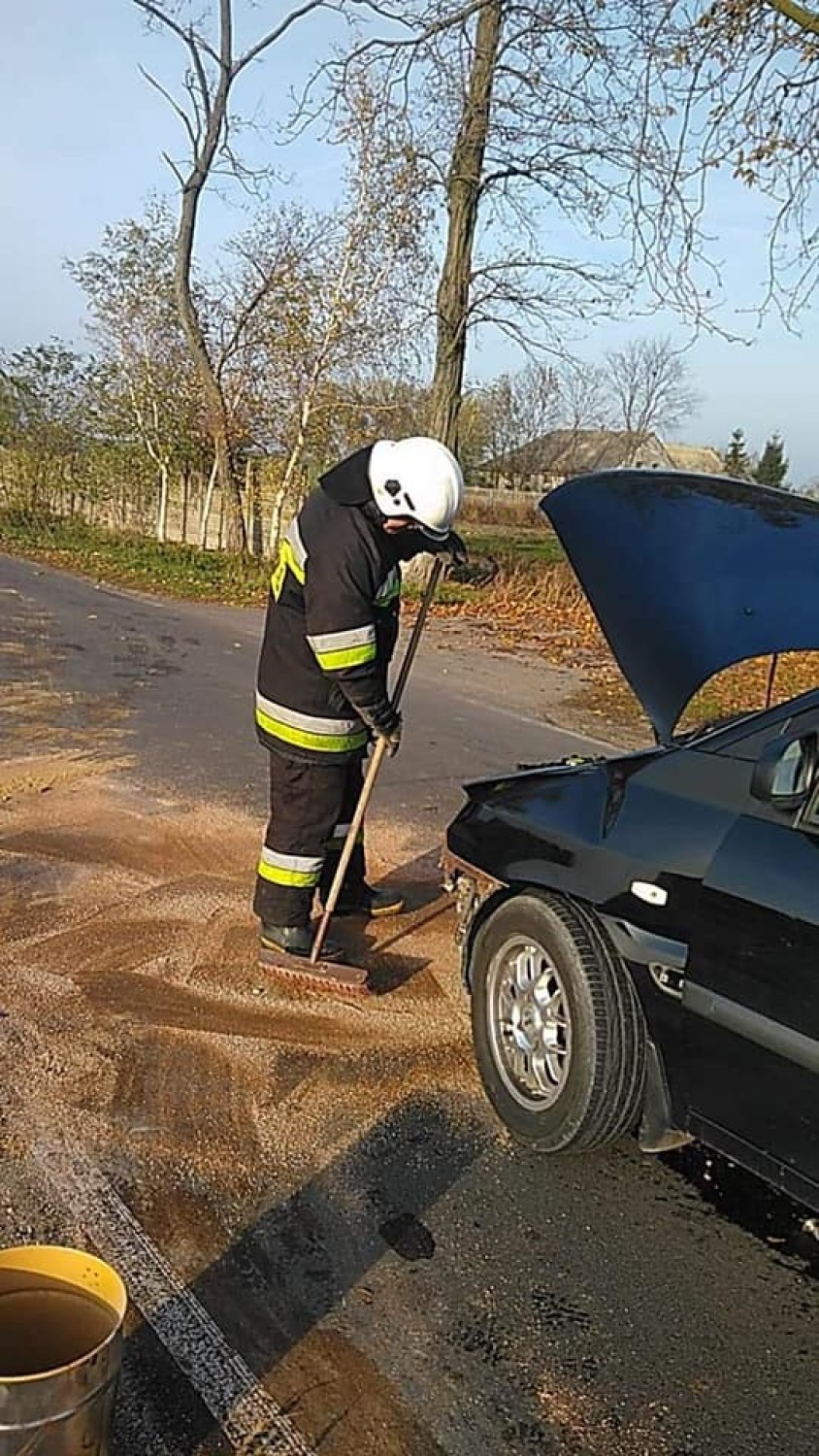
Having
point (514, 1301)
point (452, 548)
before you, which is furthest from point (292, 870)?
point (514, 1301)

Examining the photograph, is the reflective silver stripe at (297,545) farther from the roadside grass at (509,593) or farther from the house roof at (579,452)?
the house roof at (579,452)

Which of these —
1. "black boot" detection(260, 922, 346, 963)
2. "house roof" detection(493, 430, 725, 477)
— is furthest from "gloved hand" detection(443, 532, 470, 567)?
"house roof" detection(493, 430, 725, 477)

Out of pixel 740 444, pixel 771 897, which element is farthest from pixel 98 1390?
pixel 740 444

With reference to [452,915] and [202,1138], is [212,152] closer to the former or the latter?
[452,915]

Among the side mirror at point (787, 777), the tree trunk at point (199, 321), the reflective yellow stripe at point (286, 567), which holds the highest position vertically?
the tree trunk at point (199, 321)

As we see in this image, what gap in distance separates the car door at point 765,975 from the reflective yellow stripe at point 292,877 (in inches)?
78.1

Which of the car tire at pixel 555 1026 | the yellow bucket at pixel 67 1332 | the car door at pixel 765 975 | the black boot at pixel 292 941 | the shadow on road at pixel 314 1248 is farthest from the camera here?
the black boot at pixel 292 941

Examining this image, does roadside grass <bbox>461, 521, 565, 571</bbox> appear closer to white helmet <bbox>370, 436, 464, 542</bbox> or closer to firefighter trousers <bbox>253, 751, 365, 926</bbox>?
firefighter trousers <bbox>253, 751, 365, 926</bbox>

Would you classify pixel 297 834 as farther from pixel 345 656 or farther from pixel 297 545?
pixel 297 545

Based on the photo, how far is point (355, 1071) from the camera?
3.94 meters

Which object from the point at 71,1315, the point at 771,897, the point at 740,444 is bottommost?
the point at 71,1315

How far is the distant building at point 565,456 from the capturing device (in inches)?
1918

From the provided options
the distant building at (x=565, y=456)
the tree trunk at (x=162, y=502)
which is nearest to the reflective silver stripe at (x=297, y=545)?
the tree trunk at (x=162, y=502)

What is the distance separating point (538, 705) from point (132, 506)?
19.5 metres
